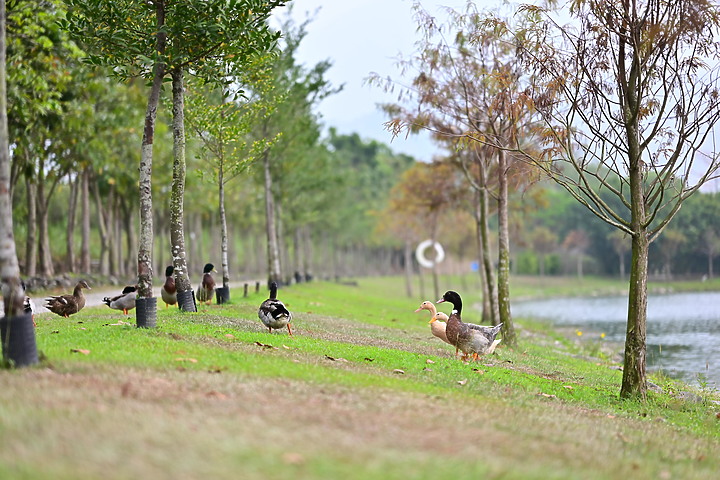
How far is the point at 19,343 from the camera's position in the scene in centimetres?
896

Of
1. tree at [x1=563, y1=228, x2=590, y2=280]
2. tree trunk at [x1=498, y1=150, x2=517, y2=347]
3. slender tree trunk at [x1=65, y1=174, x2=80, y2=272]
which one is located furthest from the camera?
tree at [x1=563, y1=228, x2=590, y2=280]

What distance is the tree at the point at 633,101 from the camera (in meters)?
13.8

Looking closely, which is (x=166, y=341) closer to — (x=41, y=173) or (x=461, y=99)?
(x=461, y=99)

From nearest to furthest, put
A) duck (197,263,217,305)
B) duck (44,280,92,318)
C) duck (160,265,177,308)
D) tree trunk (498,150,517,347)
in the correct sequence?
1. duck (44,280,92,318)
2. duck (160,265,177,308)
3. tree trunk (498,150,517,347)
4. duck (197,263,217,305)

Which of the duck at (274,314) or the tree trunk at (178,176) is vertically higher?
the tree trunk at (178,176)

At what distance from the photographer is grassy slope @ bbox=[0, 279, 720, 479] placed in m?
5.93

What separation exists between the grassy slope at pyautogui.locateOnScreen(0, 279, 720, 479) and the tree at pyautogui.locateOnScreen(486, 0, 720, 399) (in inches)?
147

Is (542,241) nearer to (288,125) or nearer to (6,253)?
(288,125)

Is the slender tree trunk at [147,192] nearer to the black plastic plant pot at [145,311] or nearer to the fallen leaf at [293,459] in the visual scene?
the black plastic plant pot at [145,311]

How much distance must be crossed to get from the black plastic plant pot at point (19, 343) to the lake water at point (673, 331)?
52.6 ft

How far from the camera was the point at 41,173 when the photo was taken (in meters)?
33.4

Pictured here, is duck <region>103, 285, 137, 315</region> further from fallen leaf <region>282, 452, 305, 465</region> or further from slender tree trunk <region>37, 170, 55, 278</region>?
slender tree trunk <region>37, 170, 55, 278</region>

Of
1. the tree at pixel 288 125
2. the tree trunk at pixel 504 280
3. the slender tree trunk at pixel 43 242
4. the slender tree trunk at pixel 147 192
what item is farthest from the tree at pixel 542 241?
the slender tree trunk at pixel 147 192

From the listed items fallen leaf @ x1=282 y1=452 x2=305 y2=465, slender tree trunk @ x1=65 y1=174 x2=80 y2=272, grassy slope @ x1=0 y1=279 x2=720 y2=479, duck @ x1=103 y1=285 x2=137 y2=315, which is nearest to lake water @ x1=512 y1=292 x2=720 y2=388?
grassy slope @ x1=0 y1=279 x2=720 y2=479
